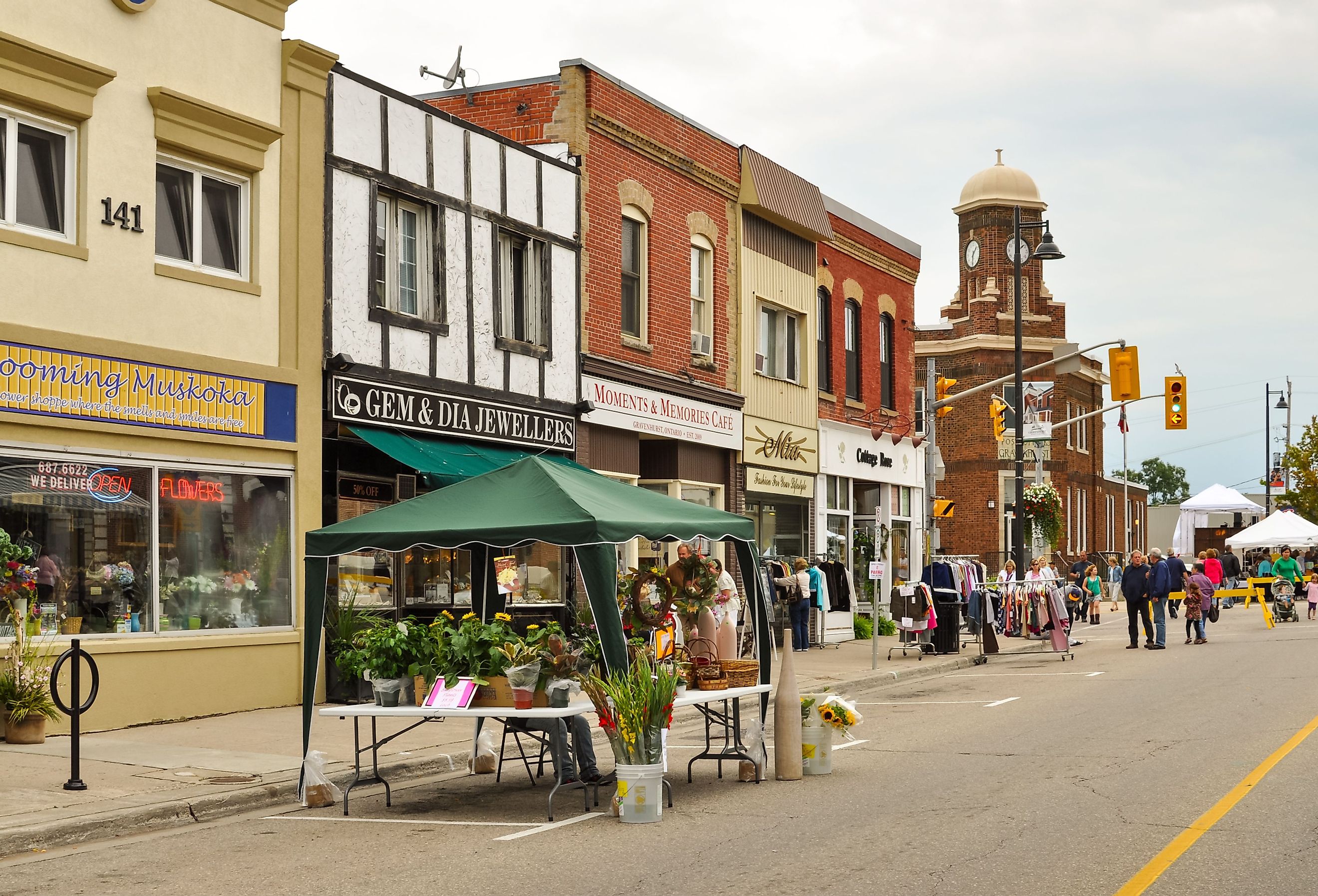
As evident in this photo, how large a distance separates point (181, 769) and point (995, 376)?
47731mm

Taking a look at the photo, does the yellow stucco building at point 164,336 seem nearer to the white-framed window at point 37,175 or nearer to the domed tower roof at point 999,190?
the white-framed window at point 37,175

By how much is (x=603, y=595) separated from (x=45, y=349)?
672 cm

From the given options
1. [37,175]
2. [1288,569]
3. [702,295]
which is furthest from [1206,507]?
[37,175]

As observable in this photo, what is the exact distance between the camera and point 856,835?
9.15m

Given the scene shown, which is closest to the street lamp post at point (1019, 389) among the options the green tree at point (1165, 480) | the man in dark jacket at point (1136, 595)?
the man in dark jacket at point (1136, 595)

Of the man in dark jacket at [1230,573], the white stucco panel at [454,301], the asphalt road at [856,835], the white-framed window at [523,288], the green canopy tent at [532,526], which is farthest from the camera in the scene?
the man in dark jacket at [1230,573]

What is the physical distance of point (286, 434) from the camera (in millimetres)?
16750

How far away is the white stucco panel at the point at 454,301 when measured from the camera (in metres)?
19.2

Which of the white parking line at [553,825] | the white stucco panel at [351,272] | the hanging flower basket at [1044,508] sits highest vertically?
the white stucco panel at [351,272]

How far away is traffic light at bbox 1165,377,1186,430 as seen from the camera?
35.2 meters

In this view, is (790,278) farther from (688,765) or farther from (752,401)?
(688,765)

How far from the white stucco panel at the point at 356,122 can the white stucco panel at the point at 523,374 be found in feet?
11.7

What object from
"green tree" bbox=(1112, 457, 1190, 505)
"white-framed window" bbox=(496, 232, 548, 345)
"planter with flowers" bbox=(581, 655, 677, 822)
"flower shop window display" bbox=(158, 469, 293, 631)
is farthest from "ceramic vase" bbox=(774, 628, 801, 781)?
"green tree" bbox=(1112, 457, 1190, 505)

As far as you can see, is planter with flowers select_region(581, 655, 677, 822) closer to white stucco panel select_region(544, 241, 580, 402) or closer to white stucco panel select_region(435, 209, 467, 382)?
white stucco panel select_region(435, 209, 467, 382)
